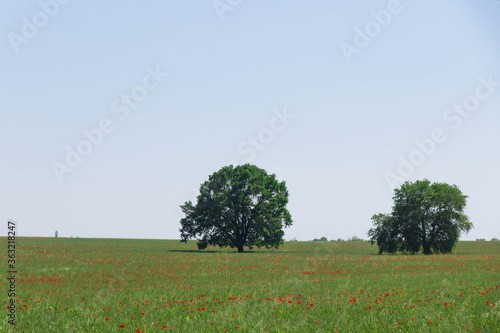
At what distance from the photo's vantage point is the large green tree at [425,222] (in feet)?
194

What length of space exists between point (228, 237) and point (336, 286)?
41.9 m

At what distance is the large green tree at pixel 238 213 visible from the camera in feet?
202

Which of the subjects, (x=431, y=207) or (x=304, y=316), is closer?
(x=304, y=316)

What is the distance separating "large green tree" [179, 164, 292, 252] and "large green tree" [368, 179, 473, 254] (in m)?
14.5

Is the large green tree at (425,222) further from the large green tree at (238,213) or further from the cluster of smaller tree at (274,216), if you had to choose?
the large green tree at (238,213)

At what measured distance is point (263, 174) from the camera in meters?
65.1

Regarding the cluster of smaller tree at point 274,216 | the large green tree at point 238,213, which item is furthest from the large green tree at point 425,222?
the large green tree at point 238,213

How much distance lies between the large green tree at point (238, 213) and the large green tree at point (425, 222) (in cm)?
1455

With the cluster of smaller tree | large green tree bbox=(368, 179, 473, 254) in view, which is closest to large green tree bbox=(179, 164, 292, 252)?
the cluster of smaller tree

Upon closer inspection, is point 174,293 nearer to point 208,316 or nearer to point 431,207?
point 208,316

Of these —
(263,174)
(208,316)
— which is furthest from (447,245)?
(208,316)

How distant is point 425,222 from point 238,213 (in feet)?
85.7

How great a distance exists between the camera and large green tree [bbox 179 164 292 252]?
6159 centimetres

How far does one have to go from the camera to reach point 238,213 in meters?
62.3
